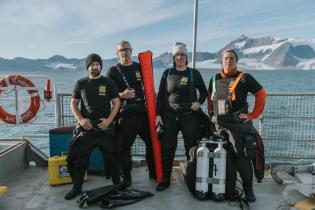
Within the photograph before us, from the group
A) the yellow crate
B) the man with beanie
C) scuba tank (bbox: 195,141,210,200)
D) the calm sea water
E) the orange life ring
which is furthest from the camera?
the calm sea water

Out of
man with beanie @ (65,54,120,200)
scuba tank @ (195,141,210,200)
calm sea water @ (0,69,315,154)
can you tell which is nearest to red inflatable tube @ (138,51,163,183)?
man with beanie @ (65,54,120,200)

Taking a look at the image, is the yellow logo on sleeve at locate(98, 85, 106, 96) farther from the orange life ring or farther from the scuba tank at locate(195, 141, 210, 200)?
the orange life ring

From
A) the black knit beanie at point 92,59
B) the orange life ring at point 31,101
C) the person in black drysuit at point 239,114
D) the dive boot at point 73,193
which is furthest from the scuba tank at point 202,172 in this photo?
the orange life ring at point 31,101

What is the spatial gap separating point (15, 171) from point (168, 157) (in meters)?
2.35

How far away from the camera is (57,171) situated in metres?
4.73

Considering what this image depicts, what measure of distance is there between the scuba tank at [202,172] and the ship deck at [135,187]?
107 millimetres

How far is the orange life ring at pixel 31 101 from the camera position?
18.9ft

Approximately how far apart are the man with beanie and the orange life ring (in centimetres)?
185

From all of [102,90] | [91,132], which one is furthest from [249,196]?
[102,90]

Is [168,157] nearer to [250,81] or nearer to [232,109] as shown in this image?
[232,109]

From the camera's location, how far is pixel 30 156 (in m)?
5.59

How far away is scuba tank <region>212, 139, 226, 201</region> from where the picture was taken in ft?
13.4

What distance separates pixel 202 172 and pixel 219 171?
0.64ft

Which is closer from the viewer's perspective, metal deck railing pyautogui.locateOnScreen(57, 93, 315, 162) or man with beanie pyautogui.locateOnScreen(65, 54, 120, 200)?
man with beanie pyautogui.locateOnScreen(65, 54, 120, 200)
